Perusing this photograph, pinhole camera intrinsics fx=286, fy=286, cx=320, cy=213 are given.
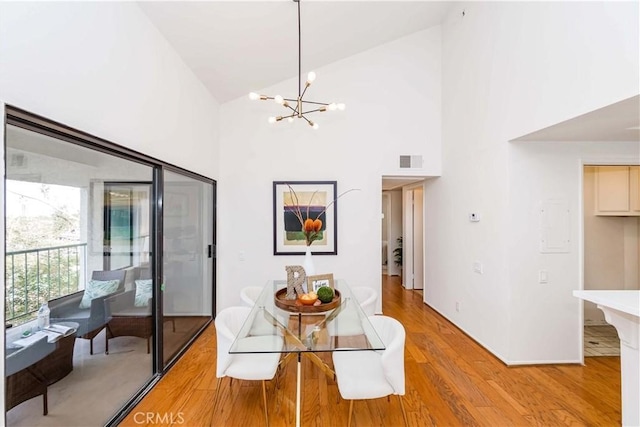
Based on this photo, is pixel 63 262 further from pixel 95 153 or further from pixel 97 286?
pixel 95 153

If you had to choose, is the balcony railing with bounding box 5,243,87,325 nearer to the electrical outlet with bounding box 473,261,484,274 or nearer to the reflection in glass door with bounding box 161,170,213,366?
the reflection in glass door with bounding box 161,170,213,366

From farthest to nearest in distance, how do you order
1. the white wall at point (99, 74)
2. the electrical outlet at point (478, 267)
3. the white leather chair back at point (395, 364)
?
the electrical outlet at point (478, 267), the white leather chair back at point (395, 364), the white wall at point (99, 74)

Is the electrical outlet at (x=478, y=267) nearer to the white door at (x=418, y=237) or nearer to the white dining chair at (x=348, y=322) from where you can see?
the white dining chair at (x=348, y=322)

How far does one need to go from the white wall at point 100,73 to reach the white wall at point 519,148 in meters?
3.29

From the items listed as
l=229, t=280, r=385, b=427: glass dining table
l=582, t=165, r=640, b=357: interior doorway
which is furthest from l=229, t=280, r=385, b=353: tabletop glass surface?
l=582, t=165, r=640, b=357: interior doorway

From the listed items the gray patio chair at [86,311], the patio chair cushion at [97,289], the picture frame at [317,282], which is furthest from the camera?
the picture frame at [317,282]

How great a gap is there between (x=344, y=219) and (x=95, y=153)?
3048 millimetres

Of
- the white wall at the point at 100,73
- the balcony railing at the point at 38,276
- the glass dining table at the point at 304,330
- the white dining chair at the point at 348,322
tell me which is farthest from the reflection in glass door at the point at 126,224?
the white dining chair at the point at 348,322

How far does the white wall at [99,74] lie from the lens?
1386 millimetres

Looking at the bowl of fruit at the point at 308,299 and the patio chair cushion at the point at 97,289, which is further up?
the patio chair cushion at the point at 97,289

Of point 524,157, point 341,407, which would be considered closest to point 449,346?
point 341,407

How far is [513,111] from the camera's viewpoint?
2.75m

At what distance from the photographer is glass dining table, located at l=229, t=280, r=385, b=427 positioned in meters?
1.83

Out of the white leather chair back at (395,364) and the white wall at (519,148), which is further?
the white wall at (519,148)
